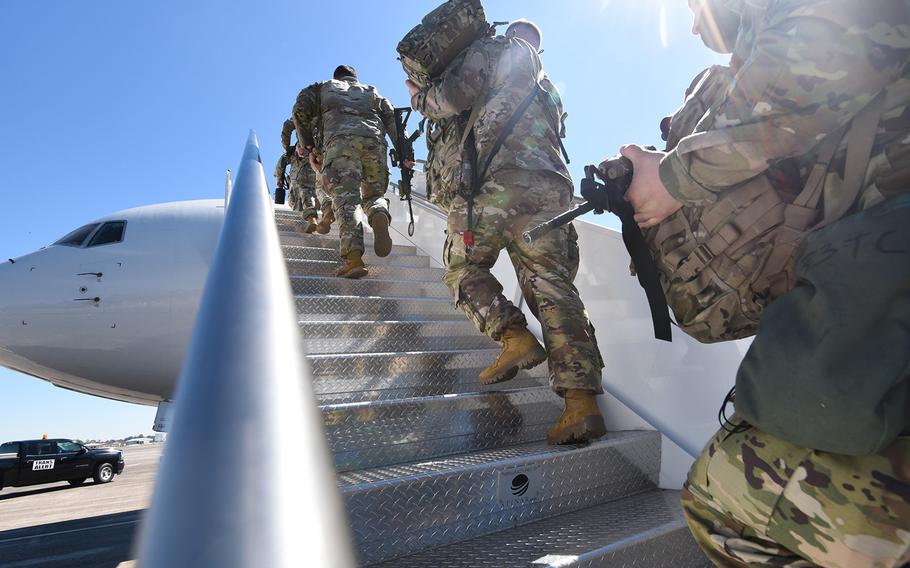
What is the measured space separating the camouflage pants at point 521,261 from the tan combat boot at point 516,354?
0.14 ft

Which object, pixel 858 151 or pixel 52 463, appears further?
pixel 52 463

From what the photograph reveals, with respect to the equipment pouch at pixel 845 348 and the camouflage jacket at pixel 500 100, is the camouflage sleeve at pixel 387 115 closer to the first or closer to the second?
the camouflage jacket at pixel 500 100

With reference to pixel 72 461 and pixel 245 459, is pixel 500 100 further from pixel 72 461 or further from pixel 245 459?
pixel 72 461

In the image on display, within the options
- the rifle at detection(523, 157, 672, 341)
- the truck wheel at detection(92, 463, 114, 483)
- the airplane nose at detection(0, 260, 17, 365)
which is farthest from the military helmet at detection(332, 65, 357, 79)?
the truck wheel at detection(92, 463, 114, 483)

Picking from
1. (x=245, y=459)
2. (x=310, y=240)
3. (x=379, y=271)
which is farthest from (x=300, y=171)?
(x=245, y=459)

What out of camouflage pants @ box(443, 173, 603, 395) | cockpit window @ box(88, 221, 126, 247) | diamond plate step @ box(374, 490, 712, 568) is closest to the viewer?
diamond plate step @ box(374, 490, 712, 568)

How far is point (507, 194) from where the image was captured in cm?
220

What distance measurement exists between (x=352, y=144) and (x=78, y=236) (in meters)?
2.60

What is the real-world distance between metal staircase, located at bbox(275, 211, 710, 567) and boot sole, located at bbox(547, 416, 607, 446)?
46 millimetres

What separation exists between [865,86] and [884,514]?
59 centimetres

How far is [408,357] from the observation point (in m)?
2.48

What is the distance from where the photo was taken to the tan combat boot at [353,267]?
3768mm

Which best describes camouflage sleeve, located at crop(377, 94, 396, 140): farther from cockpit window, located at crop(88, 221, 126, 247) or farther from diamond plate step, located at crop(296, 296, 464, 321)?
cockpit window, located at crop(88, 221, 126, 247)

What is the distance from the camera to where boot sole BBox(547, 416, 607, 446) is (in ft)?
6.13
